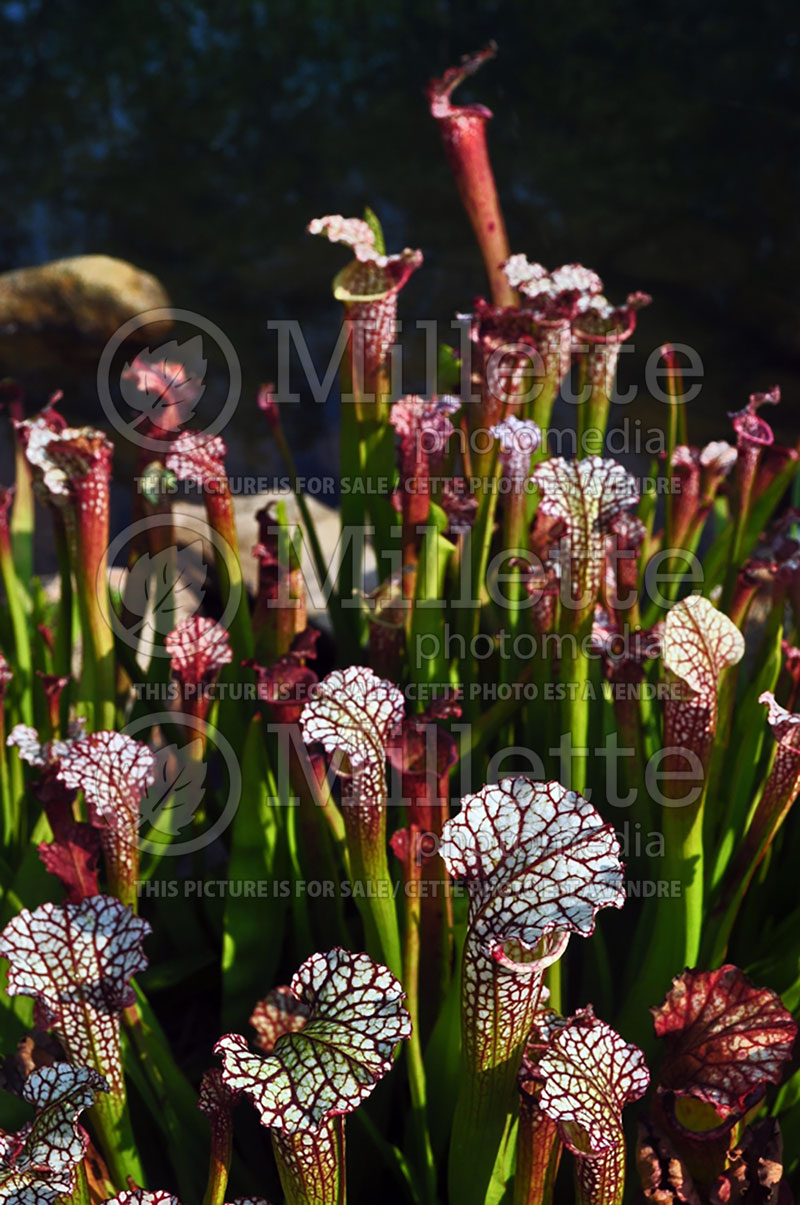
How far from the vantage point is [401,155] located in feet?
25.5

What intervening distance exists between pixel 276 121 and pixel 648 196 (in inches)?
156

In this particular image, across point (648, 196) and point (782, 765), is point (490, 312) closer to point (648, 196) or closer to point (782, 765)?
point (782, 765)

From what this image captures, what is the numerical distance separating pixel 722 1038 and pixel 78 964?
0.70 meters

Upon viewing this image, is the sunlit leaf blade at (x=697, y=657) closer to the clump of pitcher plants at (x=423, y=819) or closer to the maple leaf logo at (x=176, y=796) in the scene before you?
the clump of pitcher plants at (x=423, y=819)

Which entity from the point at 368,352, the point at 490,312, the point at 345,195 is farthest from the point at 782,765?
the point at 345,195

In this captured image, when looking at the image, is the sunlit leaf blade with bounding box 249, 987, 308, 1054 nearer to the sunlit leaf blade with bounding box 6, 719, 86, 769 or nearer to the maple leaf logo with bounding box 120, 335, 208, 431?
the sunlit leaf blade with bounding box 6, 719, 86, 769

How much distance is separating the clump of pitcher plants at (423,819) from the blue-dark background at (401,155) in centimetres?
363

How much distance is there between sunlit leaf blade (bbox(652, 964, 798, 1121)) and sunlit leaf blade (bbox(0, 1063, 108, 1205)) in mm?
596

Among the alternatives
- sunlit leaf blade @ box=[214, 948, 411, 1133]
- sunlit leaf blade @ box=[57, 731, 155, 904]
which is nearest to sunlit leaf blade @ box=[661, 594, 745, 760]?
sunlit leaf blade @ box=[214, 948, 411, 1133]

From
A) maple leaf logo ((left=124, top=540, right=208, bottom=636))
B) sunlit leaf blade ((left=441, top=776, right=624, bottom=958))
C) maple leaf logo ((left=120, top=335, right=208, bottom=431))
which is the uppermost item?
maple leaf logo ((left=120, top=335, right=208, bottom=431))

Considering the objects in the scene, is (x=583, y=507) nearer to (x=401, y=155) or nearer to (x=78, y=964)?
(x=78, y=964)

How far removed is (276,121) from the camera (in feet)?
27.7

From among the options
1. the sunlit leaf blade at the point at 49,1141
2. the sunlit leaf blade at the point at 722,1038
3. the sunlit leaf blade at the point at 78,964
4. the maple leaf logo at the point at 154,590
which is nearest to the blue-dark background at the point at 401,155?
the maple leaf logo at the point at 154,590

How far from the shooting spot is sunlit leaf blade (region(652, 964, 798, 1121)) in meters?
1.01
